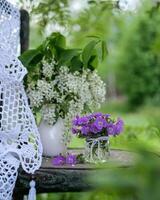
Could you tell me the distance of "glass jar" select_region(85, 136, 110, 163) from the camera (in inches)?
68.0

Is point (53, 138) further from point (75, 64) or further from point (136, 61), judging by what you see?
point (136, 61)

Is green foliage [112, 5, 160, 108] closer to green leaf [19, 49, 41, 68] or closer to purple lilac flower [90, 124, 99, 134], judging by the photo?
green leaf [19, 49, 41, 68]

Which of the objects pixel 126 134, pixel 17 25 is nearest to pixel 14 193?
pixel 17 25

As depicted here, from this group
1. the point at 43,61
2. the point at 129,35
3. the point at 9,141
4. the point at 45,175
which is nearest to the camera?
the point at 45,175

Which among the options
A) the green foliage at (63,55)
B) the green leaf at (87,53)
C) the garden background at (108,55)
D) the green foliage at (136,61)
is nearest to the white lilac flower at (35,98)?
the green foliage at (63,55)

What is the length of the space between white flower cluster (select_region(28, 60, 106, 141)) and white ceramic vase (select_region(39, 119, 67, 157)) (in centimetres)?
2

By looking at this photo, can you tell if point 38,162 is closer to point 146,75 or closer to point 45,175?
point 45,175

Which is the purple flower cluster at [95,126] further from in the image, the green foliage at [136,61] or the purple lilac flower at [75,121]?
the green foliage at [136,61]

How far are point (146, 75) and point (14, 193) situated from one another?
34.4ft

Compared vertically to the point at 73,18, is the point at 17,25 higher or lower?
lower

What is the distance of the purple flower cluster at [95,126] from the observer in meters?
1.70

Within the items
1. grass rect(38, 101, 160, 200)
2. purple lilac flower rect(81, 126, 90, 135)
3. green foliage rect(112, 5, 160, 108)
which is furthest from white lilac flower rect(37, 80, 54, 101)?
green foliage rect(112, 5, 160, 108)

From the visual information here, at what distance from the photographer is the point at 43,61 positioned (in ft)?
6.24

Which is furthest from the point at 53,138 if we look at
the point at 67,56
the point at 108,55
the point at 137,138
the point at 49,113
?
the point at 137,138
